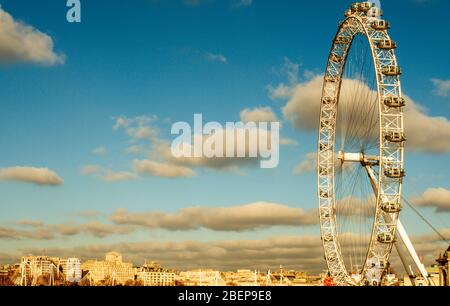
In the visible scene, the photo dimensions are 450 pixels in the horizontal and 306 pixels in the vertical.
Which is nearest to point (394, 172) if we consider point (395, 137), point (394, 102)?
point (395, 137)

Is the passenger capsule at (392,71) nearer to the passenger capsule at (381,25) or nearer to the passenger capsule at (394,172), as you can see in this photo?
the passenger capsule at (381,25)

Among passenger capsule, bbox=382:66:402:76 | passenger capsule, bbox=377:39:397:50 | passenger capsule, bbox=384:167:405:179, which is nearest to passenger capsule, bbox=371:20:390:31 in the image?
passenger capsule, bbox=377:39:397:50

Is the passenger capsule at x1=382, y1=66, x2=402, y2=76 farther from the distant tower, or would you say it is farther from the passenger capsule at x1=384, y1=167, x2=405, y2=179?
the distant tower

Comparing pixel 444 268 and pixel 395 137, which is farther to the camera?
pixel 444 268

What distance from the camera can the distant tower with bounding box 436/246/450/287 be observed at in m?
102

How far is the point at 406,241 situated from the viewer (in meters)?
59.1

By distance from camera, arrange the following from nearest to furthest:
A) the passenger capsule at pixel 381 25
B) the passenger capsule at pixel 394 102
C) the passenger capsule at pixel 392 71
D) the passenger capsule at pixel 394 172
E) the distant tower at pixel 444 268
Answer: the passenger capsule at pixel 394 172 < the passenger capsule at pixel 394 102 < the passenger capsule at pixel 392 71 < the passenger capsule at pixel 381 25 < the distant tower at pixel 444 268

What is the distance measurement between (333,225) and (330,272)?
5.58m

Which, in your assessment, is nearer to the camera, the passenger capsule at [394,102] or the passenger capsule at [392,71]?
the passenger capsule at [394,102]

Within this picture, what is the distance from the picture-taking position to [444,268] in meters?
104

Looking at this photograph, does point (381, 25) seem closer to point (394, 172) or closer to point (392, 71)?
point (392, 71)

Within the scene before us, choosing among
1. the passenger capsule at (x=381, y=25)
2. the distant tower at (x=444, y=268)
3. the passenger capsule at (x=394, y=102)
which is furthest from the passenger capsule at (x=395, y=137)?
the distant tower at (x=444, y=268)

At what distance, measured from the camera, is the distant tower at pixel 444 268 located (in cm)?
10150
